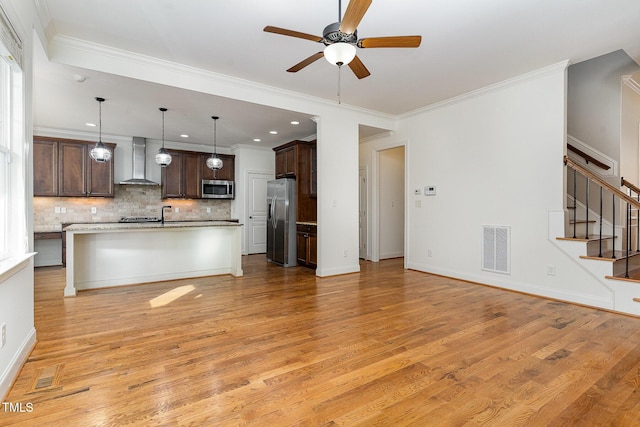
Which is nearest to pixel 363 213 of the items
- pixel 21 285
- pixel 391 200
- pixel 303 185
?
pixel 391 200

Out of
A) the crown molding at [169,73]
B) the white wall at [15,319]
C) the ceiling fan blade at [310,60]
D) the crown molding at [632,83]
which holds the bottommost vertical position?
the white wall at [15,319]

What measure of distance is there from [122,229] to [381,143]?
484cm

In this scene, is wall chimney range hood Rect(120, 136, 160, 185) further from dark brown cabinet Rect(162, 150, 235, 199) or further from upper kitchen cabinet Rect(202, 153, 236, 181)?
upper kitchen cabinet Rect(202, 153, 236, 181)

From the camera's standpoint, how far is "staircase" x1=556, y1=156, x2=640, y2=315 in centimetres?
346

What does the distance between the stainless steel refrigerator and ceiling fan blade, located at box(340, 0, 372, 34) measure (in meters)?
4.20

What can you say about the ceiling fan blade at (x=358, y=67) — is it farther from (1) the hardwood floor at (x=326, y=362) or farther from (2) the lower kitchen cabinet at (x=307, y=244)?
(2) the lower kitchen cabinet at (x=307, y=244)

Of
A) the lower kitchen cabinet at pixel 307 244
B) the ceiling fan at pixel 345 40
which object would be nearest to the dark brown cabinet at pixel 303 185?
the lower kitchen cabinet at pixel 307 244

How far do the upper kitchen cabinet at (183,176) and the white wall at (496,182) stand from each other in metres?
4.87

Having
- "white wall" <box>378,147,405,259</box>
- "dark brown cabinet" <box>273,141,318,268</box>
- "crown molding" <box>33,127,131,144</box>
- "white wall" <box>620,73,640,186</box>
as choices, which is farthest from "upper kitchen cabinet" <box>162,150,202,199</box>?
"white wall" <box>620,73,640,186</box>

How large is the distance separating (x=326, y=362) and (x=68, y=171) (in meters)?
6.67

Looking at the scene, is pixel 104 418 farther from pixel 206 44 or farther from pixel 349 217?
pixel 349 217

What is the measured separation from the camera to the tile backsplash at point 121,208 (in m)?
6.39

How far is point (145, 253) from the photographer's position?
15.6 feet

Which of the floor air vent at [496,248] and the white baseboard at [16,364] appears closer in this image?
the white baseboard at [16,364]
